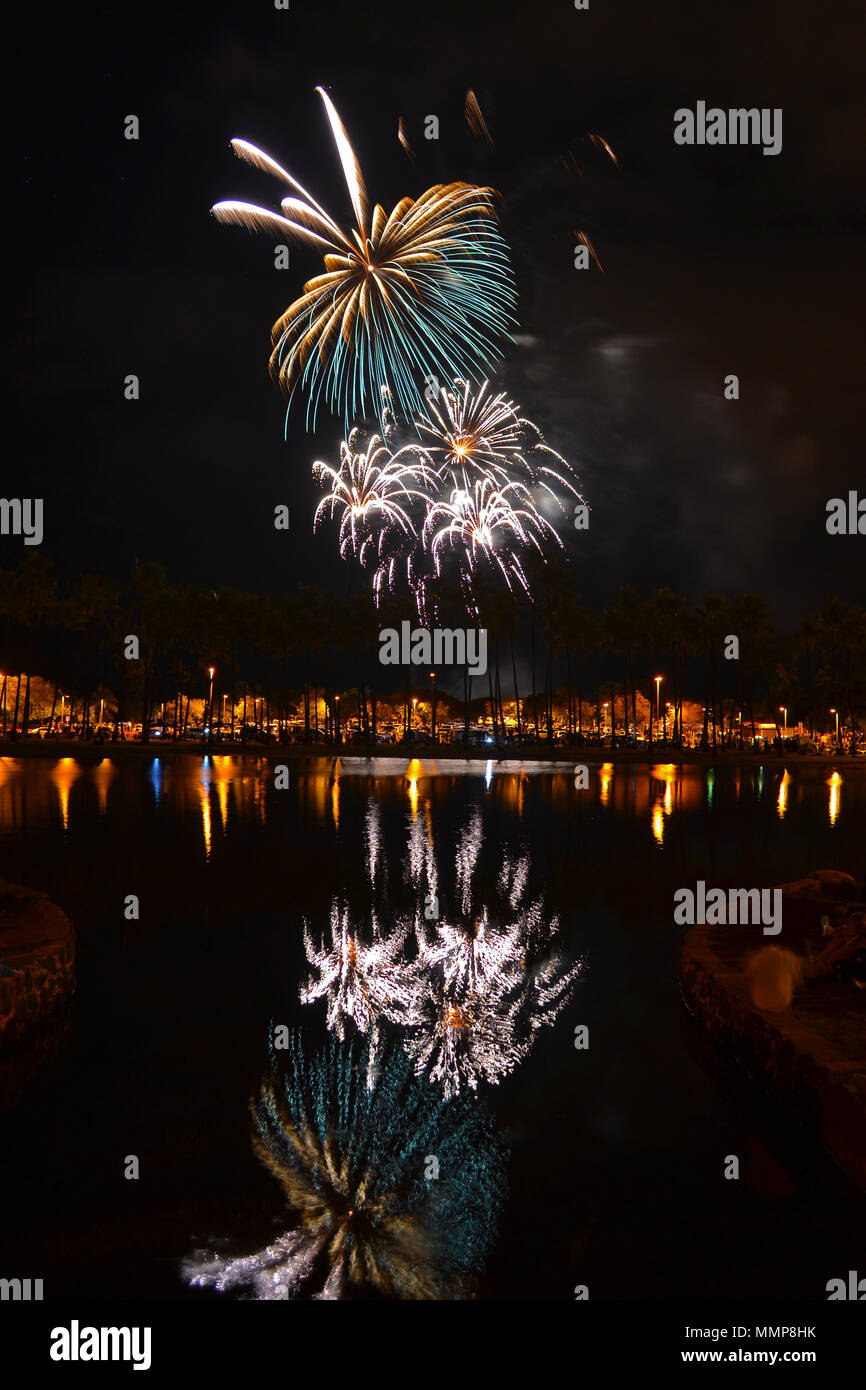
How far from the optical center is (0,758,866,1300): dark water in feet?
22.2

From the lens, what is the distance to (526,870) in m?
21.1

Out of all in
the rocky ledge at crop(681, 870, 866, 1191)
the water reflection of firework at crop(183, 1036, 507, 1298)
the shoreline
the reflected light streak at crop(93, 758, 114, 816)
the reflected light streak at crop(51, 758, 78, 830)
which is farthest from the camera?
the shoreline

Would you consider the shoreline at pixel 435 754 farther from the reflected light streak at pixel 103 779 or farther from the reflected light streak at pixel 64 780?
the reflected light streak at pixel 103 779

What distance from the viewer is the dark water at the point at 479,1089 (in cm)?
677

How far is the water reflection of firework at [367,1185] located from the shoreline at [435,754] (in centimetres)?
6212

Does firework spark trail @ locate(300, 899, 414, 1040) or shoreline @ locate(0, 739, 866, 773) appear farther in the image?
shoreline @ locate(0, 739, 866, 773)

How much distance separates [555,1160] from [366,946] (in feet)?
21.3

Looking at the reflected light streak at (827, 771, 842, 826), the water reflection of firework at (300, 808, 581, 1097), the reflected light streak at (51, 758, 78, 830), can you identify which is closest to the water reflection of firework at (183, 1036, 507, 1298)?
the water reflection of firework at (300, 808, 581, 1097)

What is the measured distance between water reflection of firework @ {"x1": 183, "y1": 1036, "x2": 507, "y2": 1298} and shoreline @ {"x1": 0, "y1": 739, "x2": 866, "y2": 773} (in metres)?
62.1

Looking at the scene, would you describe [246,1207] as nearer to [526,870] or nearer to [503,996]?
[503,996]

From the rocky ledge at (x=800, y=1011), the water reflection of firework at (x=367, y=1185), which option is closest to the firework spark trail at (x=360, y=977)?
the water reflection of firework at (x=367, y=1185)

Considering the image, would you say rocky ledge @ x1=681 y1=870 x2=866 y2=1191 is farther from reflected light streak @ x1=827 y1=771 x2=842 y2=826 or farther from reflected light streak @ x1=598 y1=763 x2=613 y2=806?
reflected light streak @ x1=598 y1=763 x2=613 y2=806

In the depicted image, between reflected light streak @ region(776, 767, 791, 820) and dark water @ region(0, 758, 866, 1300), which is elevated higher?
dark water @ region(0, 758, 866, 1300)
